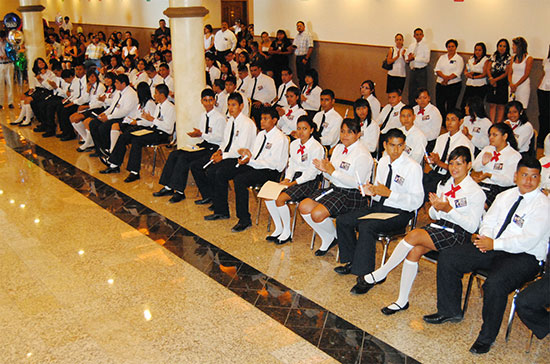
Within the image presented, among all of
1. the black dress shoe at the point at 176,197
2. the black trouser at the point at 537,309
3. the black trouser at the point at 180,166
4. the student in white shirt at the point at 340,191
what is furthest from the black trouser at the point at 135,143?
the black trouser at the point at 537,309

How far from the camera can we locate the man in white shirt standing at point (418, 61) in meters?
A: 10.3

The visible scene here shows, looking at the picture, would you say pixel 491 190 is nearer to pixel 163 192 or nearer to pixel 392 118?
pixel 392 118

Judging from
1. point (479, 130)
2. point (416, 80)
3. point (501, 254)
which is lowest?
point (501, 254)

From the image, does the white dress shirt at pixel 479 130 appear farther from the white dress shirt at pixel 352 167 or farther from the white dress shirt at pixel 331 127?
the white dress shirt at pixel 352 167

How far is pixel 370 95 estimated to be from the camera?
305 inches

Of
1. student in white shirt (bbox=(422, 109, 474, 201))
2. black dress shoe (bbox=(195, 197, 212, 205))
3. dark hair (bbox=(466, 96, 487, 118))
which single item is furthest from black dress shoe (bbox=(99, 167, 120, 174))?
dark hair (bbox=(466, 96, 487, 118))

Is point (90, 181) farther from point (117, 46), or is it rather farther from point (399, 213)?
point (117, 46)

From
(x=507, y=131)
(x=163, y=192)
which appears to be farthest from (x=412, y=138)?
(x=163, y=192)

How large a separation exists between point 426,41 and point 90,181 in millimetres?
6718

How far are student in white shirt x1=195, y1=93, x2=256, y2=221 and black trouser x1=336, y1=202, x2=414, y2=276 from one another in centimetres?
177

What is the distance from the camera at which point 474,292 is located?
15.1 feet

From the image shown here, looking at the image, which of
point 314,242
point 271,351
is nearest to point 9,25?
point 314,242

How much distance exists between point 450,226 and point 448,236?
125mm

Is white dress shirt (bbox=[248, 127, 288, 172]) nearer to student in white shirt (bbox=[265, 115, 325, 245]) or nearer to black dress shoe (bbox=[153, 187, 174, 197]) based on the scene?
student in white shirt (bbox=[265, 115, 325, 245])
